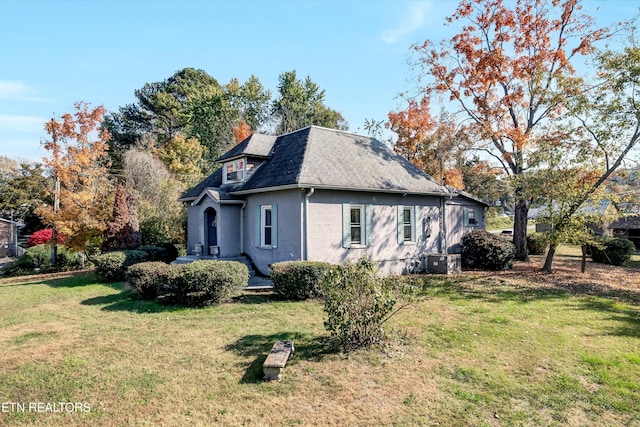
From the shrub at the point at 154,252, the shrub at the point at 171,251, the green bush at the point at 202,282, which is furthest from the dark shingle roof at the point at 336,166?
the shrub at the point at 171,251

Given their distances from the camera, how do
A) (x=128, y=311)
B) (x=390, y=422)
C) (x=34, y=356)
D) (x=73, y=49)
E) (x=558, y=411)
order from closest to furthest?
(x=390, y=422)
(x=558, y=411)
(x=34, y=356)
(x=128, y=311)
(x=73, y=49)

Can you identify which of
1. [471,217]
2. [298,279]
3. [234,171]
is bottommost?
[298,279]

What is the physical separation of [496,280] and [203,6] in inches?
537

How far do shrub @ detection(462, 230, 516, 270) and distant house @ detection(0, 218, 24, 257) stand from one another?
36.9 metres

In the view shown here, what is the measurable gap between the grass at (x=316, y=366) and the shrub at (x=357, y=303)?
352mm

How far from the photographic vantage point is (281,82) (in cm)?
3950

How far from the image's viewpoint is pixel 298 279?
10.2 metres

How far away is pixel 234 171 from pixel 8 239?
29099 mm

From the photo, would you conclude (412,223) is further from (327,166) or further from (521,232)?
(521,232)

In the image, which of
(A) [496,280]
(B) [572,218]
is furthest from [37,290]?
(B) [572,218]

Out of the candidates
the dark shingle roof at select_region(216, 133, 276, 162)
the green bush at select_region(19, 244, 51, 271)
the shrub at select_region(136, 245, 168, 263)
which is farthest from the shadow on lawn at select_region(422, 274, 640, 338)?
the green bush at select_region(19, 244, 51, 271)

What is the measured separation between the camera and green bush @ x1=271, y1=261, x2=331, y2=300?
10.2 metres

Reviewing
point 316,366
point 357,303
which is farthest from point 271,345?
point 357,303

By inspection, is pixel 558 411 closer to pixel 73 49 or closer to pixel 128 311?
pixel 128 311
